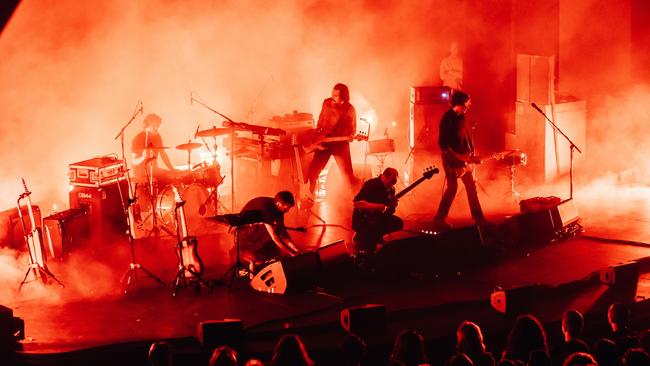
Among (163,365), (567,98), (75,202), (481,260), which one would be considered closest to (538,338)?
(163,365)

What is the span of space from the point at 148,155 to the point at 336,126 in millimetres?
3062

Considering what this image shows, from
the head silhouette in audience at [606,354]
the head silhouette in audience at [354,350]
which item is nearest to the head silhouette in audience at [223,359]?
the head silhouette in audience at [354,350]

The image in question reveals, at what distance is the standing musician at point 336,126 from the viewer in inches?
533

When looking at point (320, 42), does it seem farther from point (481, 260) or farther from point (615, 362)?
point (615, 362)

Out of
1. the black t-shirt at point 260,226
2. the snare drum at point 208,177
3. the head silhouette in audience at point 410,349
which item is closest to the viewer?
the head silhouette in audience at point 410,349

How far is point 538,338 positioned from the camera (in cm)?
702

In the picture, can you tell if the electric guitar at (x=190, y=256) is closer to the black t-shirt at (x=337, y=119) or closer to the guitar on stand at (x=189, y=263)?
the guitar on stand at (x=189, y=263)

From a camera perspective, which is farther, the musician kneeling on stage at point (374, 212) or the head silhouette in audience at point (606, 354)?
the musician kneeling on stage at point (374, 212)

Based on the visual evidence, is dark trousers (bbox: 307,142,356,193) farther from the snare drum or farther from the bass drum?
the bass drum

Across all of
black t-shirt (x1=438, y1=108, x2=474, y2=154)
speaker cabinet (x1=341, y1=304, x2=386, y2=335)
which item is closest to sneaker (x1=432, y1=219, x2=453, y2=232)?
black t-shirt (x1=438, y1=108, x2=474, y2=154)

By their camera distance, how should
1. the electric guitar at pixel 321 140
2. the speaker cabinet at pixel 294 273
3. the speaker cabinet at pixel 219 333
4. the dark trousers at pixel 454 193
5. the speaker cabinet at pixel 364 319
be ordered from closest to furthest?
the speaker cabinet at pixel 219 333, the speaker cabinet at pixel 364 319, the speaker cabinet at pixel 294 273, the dark trousers at pixel 454 193, the electric guitar at pixel 321 140

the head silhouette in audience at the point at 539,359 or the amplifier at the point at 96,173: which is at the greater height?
the amplifier at the point at 96,173

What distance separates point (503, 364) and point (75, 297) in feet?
20.1

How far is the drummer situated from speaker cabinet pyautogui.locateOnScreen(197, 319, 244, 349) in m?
5.53
